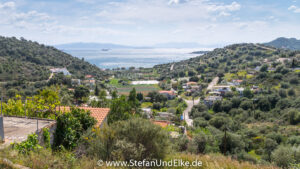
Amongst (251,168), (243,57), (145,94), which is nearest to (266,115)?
(145,94)

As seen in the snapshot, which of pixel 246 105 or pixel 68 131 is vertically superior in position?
pixel 68 131

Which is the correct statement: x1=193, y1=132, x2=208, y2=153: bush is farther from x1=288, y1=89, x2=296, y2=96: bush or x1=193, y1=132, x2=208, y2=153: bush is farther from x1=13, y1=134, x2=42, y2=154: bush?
x1=288, y1=89, x2=296, y2=96: bush

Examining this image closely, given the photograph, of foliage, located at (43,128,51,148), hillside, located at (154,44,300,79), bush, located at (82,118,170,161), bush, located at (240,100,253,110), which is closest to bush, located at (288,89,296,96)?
bush, located at (240,100,253,110)

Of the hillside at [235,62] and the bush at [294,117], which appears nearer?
the bush at [294,117]

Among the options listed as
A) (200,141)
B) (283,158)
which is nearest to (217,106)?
(200,141)

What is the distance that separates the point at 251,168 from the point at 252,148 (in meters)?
18.5

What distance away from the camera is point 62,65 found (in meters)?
64.8

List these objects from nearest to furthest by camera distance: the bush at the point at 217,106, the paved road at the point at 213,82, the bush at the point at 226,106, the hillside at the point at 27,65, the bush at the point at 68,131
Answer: the bush at the point at 68,131, the bush at the point at 226,106, the bush at the point at 217,106, the hillside at the point at 27,65, the paved road at the point at 213,82

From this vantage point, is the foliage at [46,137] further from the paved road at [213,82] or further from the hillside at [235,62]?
the hillside at [235,62]

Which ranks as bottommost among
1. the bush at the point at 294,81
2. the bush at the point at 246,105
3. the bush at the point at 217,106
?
the bush at the point at 217,106

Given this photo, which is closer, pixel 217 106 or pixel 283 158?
pixel 283 158

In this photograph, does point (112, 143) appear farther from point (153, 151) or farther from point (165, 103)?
point (165, 103)

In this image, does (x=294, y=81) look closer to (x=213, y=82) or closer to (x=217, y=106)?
(x=217, y=106)

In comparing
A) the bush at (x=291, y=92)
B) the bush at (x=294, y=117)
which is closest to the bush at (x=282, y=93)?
the bush at (x=291, y=92)
